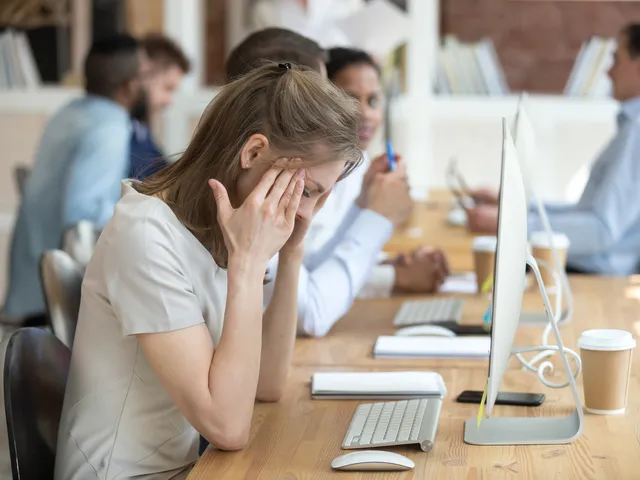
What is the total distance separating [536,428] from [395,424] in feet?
0.67

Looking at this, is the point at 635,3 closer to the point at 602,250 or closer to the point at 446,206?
the point at 446,206

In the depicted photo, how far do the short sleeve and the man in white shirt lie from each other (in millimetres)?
520

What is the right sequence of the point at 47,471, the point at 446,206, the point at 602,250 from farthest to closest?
the point at 446,206, the point at 602,250, the point at 47,471

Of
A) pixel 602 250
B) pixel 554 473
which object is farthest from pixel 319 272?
pixel 602 250

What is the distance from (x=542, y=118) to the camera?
5.15 m

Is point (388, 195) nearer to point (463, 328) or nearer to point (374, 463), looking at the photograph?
point (463, 328)

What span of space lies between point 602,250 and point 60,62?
3.29 meters

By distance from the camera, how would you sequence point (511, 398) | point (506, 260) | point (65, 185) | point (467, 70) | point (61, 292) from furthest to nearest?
point (467, 70)
point (65, 185)
point (61, 292)
point (511, 398)
point (506, 260)


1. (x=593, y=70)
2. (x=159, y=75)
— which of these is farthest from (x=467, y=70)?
(x=159, y=75)

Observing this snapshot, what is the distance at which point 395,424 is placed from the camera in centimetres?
148

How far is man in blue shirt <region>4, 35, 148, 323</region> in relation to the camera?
3703mm

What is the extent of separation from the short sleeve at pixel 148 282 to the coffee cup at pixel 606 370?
59cm

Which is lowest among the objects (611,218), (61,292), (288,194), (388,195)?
(611,218)

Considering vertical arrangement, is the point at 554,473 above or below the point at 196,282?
below
